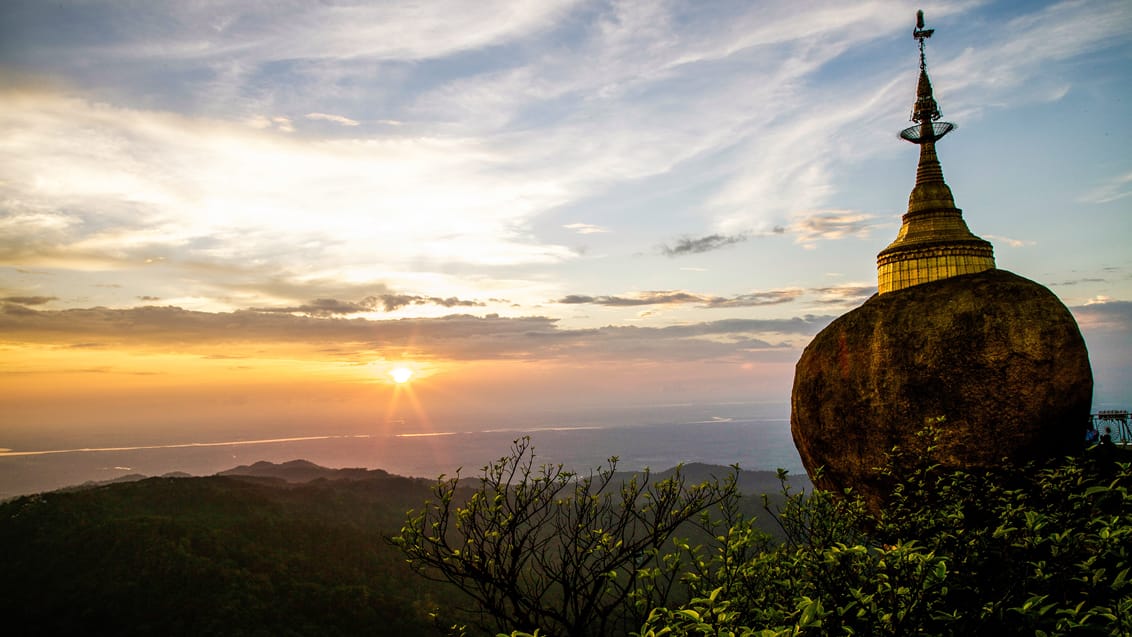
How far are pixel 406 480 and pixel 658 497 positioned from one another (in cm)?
14191

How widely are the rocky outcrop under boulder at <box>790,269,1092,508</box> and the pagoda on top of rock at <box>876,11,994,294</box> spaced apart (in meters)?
8.07

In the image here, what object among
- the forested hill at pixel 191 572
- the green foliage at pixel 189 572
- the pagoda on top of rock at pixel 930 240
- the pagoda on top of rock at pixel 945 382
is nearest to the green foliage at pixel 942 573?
the pagoda on top of rock at pixel 945 382

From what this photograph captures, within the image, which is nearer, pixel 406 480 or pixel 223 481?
pixel 223 481

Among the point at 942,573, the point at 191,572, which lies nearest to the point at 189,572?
the point at 191,572

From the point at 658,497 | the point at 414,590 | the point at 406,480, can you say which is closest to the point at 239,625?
the point at 414,590

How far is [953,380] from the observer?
14.1 meters

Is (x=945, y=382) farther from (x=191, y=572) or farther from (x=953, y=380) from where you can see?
(x=191, y=572)

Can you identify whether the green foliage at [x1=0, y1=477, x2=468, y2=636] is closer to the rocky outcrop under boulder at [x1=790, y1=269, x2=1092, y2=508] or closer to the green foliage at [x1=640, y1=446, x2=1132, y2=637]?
the rocky outcrop under boulder at [x1=790, y1=269, x2=1092, y2=508]

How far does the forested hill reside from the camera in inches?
2212

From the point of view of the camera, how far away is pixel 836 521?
35.3ft

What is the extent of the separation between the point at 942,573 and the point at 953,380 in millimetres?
10340

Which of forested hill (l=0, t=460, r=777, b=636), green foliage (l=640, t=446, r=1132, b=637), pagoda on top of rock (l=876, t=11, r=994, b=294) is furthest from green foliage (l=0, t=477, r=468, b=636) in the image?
green foliage (l=640, t=446, r=1132, b=637)

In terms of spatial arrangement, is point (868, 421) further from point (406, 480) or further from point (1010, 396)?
point (406, 480)

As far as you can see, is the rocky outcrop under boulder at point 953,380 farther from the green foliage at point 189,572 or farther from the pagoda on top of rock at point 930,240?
the green foliage at point 189,572
